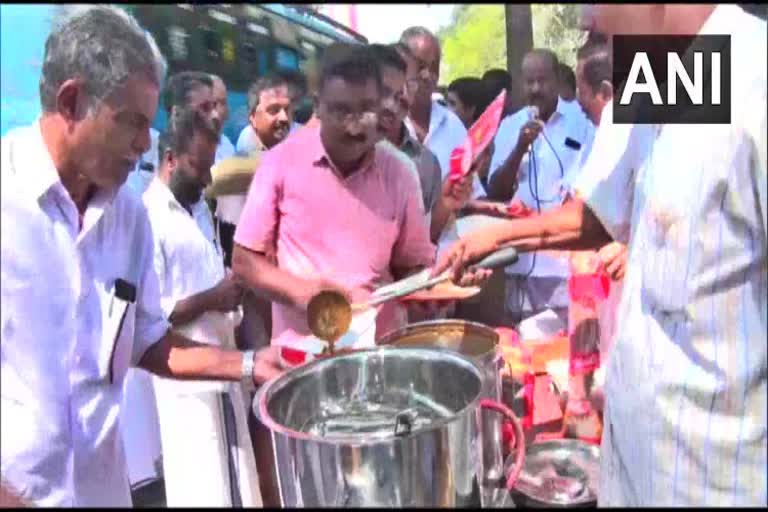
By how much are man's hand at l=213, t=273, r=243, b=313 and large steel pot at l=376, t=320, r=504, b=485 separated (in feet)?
1.43

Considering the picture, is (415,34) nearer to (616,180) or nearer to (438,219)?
(438,219)

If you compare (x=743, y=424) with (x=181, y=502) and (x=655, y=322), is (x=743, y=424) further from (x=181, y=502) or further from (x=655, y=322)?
(x=181, y=502)

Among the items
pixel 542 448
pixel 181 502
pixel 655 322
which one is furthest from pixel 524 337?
pixel 655 322

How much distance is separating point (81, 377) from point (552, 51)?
6.00 feet

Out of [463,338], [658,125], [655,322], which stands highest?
[658,125]

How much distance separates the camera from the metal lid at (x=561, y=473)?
151 cm

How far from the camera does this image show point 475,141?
2.16m

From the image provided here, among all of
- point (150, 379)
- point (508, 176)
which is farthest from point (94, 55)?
point (508, 176)

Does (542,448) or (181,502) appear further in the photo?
(181,502)

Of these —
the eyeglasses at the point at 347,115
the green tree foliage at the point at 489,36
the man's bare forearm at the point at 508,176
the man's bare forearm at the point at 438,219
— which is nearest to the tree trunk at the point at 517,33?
the green tree foliage at the point at 489,36

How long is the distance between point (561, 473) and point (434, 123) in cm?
130

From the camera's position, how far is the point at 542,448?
1.68m

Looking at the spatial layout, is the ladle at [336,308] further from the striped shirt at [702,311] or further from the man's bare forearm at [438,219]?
the man's bare forearm at [438,219]

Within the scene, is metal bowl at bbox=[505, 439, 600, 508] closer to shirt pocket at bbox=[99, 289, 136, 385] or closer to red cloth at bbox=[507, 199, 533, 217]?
shirt pocket at bbox=[99, 289, 136, 385]
